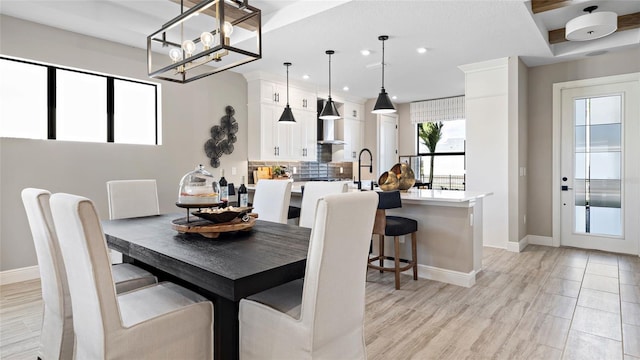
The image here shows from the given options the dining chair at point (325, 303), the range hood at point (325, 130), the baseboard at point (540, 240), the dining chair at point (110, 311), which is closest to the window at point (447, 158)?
the range hood at point (325, 130)

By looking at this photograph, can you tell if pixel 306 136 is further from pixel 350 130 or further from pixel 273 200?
pixel 273 200

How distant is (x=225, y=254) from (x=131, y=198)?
72.9 inches

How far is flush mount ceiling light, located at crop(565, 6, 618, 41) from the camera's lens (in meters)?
3.35

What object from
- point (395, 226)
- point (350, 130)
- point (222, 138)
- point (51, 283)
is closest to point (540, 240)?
point (395, 226)

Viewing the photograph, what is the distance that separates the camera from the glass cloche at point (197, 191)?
7.09ft

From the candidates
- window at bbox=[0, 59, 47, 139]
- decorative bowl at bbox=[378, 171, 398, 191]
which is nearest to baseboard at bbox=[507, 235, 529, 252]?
decorative bowl at bbox=[378, 171, 398, 191]

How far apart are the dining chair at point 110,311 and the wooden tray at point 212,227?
36 cm

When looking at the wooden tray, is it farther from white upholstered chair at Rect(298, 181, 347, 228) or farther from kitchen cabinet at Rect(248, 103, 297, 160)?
kitchen cabinet at Rect(248, 103, 297, 160)

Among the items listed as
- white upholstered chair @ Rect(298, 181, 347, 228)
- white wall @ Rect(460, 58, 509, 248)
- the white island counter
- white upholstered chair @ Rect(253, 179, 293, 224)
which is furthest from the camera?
white wall @ Rect(460, 58, 509, 248)

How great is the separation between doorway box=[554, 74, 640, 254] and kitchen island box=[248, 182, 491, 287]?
2.25 m

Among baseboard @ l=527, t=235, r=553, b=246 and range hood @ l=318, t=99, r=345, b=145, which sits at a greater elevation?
range hood @ l=318, t=99, r=345, b=145

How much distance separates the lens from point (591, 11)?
3.69 m

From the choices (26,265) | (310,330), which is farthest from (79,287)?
(26,265)

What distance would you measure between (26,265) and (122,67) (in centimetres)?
229
